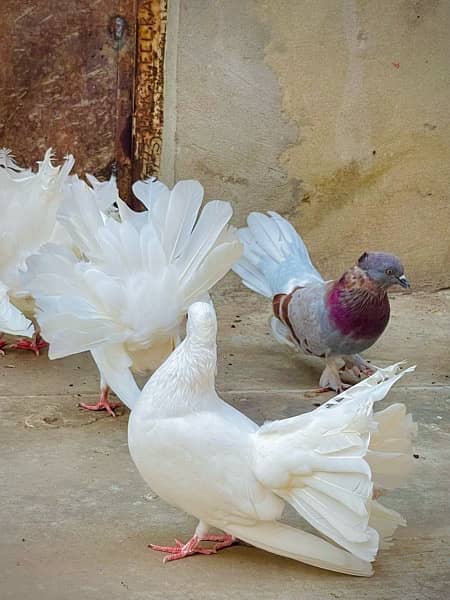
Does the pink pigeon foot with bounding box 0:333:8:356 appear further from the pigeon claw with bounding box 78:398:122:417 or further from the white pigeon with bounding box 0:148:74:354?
the pigeon claw with bounding box 78:398:122:417

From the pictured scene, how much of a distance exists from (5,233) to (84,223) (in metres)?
0.93

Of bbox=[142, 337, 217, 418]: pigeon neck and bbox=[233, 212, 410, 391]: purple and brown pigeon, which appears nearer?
bbox=[142, 337, 217, 418]: pigeon neck

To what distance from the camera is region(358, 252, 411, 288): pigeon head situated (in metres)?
4.84

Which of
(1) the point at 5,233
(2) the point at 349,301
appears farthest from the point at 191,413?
(1) the point at 5,233

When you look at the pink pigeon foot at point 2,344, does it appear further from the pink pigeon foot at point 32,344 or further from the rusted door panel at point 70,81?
the rusted door panel at point 70,81

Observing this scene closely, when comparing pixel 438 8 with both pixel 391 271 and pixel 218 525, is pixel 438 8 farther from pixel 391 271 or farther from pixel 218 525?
pixel 218 525

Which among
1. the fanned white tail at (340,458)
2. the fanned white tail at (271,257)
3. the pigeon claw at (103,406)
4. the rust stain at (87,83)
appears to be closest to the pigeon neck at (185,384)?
the fanned white tail at (340,458)

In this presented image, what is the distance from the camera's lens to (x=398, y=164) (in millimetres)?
6160

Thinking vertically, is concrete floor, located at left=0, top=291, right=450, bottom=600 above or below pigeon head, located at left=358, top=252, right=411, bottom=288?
below

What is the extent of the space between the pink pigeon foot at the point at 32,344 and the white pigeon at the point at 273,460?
211cm

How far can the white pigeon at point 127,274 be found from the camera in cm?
→ 407

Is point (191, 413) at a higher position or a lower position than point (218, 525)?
higher

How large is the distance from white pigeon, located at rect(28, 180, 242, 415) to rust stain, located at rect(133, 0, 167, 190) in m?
1.76

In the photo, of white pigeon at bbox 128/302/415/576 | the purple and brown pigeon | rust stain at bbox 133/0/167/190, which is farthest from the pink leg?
rust stain at bbox 133/0/167/190
